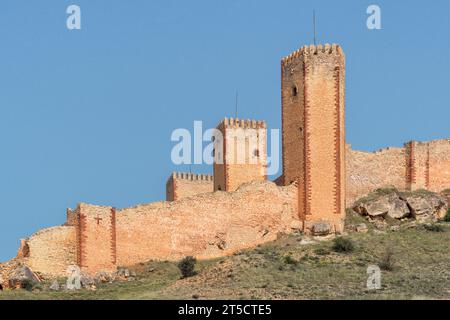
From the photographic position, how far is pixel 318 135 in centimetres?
3966

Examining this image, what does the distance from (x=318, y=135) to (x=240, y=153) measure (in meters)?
6.73

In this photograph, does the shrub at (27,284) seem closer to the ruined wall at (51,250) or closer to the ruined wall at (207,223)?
the ruined wall at (51,250)

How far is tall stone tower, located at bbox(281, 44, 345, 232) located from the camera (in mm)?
39469

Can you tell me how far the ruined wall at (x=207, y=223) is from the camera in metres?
37.1

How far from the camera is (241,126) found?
1809 inches

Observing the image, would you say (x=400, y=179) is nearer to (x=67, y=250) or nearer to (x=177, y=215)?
(x=177, y=215)

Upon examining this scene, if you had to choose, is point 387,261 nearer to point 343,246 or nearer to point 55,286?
point 343,246

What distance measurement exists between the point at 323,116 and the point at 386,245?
633 cm

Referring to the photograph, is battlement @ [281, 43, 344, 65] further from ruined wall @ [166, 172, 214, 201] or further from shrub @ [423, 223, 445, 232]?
ruined wall @ [166, 172, 214, 201]

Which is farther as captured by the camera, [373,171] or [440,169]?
[440,169]

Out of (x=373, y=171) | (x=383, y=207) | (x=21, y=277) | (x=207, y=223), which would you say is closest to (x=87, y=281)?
(x=21, y=277)

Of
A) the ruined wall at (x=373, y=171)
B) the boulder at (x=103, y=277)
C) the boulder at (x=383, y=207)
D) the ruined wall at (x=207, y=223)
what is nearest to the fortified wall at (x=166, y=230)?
the ruined wall at (x=207, y=223)

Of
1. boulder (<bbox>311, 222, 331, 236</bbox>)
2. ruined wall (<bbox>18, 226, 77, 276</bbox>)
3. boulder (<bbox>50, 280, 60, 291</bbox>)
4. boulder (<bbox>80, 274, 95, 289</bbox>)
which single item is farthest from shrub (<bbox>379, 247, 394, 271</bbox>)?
ruined wall (<bbox>18, 226, 77, 276</bbox>)

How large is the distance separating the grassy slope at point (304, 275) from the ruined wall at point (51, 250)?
8.46 ft
